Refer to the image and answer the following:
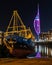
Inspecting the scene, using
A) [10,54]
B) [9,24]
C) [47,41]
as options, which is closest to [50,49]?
[47,41]

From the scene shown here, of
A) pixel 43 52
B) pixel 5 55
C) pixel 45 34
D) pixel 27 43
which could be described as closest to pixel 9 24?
pixel 27 43

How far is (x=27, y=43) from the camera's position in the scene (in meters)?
50.9

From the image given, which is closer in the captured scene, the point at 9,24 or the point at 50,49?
the point at 9,24

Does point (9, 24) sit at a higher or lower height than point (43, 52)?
higher

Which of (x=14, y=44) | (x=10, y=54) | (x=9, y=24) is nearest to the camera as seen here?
(x=10, y=54)

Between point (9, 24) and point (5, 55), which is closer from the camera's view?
point (5, 55)

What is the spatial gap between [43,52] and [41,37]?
11.6 m

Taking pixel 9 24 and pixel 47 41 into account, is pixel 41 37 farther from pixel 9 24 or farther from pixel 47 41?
pixel 9 24

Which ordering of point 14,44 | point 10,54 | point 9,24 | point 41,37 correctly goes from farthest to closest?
point 41,37, point 9,24, point 14,44, point 10,54

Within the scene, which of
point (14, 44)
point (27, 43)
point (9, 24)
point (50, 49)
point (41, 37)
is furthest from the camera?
point (41, 37)

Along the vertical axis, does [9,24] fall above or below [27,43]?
above

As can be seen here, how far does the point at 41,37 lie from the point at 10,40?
83.1m

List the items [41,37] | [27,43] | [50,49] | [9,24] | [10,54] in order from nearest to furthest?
[10,54] → [27,43] → [9,24] → [50,49] → [41,37]

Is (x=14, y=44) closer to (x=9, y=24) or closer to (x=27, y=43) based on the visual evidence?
(x=27, y=43)
